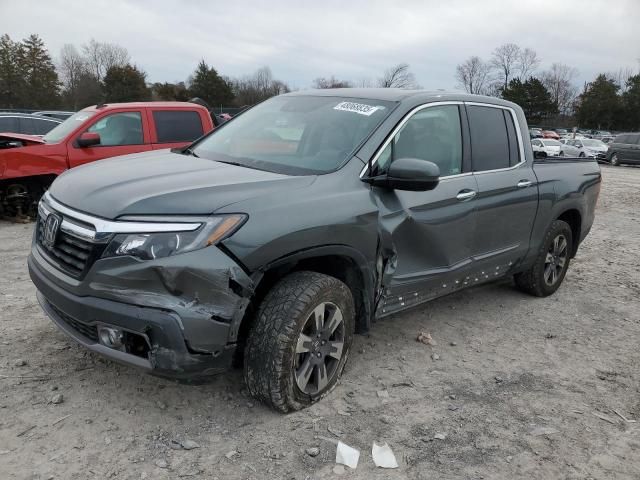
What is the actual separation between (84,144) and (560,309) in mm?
6105

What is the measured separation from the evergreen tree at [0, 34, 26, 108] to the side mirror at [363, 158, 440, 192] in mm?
51727

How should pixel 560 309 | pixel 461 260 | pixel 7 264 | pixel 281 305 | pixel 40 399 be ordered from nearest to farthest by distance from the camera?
pixel 281 305 < pixel 40 399 < pixel 461 260 < pixel 560 309 < pixel 7 264

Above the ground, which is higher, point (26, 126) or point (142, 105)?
point (142, 105)

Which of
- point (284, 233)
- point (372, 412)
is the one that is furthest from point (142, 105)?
point (372, 412)

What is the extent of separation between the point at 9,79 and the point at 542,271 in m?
52.9

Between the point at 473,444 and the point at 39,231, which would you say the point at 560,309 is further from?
the point at 39,231

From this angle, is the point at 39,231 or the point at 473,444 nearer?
the point at 473,444

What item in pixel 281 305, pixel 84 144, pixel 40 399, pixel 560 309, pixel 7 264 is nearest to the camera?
pixel 281 305

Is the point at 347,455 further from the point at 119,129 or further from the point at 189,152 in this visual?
the point at 119,129

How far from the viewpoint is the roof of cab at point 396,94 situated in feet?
12.0

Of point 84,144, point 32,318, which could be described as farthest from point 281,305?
point 84,144

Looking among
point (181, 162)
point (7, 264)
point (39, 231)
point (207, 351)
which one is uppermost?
point (181, 162)

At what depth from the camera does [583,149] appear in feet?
86.5

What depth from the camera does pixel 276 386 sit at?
2748mm
